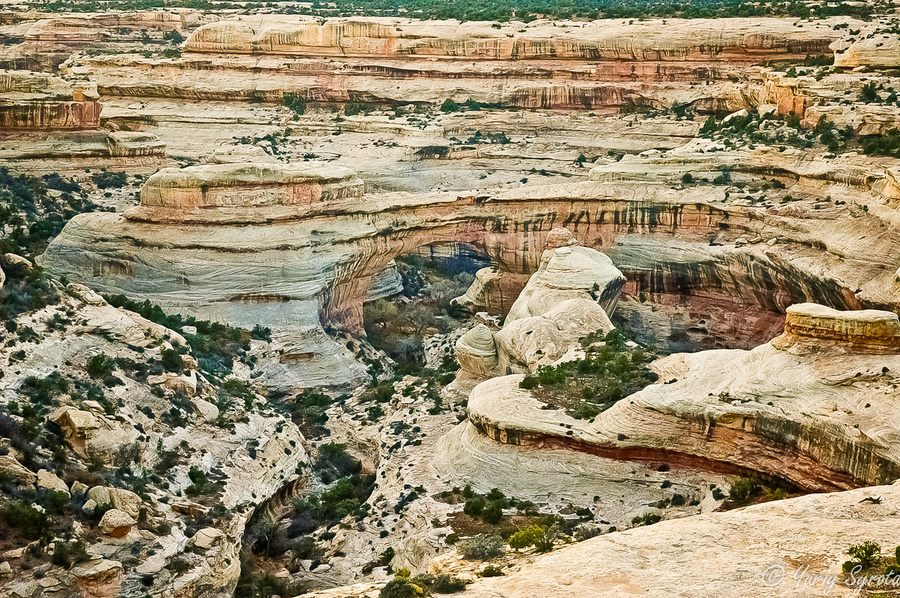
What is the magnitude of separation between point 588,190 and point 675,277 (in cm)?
560

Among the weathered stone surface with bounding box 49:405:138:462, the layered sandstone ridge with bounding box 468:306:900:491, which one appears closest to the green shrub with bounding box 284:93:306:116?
the layered sandstone ridge with bounding box 468:306:900:491

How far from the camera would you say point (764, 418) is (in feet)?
112

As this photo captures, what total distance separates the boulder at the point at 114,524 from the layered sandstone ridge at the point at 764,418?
10.5 meters

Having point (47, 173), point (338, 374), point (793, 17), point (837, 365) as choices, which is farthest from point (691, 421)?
point (793, 17)

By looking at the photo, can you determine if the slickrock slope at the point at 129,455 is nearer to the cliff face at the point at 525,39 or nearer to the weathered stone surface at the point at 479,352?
the weathered stone surface at the point at 479,352

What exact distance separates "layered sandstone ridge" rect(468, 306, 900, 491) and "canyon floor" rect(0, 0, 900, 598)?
9 centimetres

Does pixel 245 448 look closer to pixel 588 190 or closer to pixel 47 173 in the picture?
pixel 588 190

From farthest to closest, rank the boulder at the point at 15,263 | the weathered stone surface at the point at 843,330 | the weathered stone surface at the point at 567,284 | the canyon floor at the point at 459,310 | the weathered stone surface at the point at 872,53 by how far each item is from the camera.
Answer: the weathered stone surface at the point at 872,53
the weathered stone surface at the point at 567,284
the boulder at the point at 15,263
the weathered stone surface at the point at 843,330
the canyon floor at the point at 459,310

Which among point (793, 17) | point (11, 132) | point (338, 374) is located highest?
point (793, 17)

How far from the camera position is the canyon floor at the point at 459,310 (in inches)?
1241

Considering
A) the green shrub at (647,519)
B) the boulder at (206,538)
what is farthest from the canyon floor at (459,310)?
the green shrub at (647,519)

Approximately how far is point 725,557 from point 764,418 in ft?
36.7

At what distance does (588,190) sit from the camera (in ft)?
193

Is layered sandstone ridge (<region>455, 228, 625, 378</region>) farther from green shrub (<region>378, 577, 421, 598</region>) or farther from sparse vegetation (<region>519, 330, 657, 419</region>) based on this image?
green shrub (<region>378, 577, 421, 598</region>)
